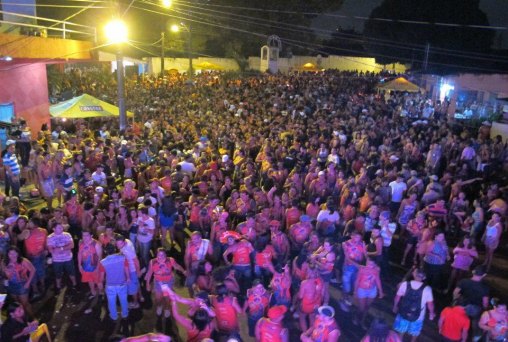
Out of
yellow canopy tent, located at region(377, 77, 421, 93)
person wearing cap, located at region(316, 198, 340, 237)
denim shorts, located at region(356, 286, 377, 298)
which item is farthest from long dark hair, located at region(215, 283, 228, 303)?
yellow canopy tent, located at region(377, 77, 421, 93)

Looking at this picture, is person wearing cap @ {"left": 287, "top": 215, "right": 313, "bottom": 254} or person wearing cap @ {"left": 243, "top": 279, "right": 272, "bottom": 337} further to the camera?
person wearing cap @ {"left": 287, "top": 215, "right": 313, "bottom": 254}

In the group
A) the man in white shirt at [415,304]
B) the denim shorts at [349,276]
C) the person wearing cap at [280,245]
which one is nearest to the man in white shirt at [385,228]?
the denim shorts at [349,276]

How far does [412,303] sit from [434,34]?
40.9 meters

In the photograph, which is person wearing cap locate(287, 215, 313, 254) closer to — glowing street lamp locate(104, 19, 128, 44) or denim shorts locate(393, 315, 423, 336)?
denim shorts locate(393, 315, 423, 336)

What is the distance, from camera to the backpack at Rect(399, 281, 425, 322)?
5574 millimetres

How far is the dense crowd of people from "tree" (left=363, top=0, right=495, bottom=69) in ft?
89.1

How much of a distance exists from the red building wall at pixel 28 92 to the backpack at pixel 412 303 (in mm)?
12885

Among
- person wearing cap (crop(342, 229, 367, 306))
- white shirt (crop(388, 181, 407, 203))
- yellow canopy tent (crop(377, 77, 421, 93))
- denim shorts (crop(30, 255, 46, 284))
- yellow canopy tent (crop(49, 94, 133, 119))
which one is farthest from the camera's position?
yellow canopy tent (crop(377, 77, 421, 93))

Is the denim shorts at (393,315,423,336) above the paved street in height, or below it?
above

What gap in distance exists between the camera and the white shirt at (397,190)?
9516 mm

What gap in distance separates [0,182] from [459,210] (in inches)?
461

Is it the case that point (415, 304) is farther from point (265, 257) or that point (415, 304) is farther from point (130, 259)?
point (130, 259)

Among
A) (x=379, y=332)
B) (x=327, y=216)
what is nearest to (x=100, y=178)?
(x=327, y=216)

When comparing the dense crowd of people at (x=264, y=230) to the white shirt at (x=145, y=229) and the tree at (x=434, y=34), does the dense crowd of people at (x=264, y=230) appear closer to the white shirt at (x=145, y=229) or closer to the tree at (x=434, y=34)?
the white shirt at (x=145, y=229)
